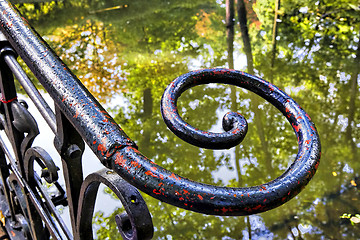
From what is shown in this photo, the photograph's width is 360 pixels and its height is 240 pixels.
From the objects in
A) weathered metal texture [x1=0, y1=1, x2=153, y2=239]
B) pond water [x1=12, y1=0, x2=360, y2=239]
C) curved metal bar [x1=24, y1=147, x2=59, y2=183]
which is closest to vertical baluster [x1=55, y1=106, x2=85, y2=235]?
weathered metal texture [x1=0, y1=1, x2=153, y2=239]

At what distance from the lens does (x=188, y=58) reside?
28.6 feet

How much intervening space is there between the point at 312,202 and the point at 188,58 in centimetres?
520

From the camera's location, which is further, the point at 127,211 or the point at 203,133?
the point at 203,133

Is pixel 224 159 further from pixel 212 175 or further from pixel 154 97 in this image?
pixel 154 97

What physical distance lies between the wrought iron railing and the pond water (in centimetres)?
348

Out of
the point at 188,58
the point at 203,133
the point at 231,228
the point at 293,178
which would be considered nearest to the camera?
the point at 293,178

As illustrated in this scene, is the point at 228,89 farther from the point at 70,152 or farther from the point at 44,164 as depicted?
the point at 70,152

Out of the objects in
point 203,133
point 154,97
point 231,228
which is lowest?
point 231,228

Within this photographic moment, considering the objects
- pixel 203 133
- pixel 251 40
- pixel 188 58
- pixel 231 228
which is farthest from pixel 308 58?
pixel 203 133

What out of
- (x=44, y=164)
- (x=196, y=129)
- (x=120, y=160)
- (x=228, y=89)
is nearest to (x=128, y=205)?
(x=120, y=160)

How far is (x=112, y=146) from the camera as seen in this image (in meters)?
0.68

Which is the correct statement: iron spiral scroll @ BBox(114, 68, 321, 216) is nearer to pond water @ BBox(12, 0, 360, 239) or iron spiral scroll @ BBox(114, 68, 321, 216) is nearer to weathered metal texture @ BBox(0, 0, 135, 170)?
weathered metal texture @ BBox(0, 0, 135, 170)

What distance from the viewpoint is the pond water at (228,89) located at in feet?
14.7

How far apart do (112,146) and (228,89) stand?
6.79 m
